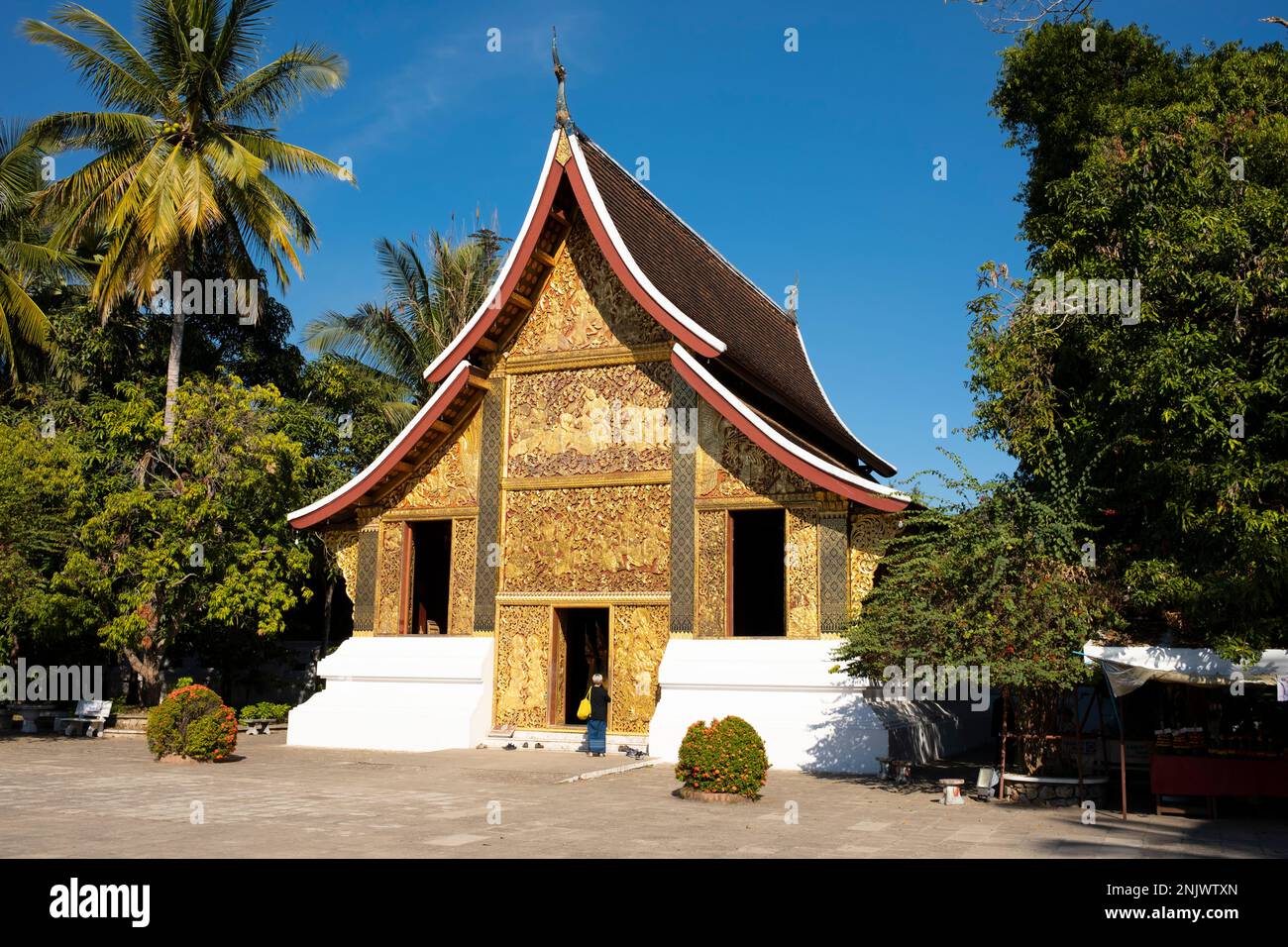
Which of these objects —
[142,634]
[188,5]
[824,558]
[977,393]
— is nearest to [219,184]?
[188,5]

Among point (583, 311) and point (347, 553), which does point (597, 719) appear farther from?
point (583, 311)

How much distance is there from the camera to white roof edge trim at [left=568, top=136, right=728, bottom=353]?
16.6 meters

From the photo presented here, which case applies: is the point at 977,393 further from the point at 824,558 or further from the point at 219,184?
the point at 219,184

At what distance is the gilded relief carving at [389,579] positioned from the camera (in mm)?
18531

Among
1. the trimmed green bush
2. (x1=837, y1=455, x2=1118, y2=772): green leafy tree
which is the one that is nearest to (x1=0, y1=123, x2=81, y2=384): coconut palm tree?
the trimmed green bush

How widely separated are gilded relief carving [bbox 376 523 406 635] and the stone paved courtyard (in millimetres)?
3958

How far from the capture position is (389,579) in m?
18.7

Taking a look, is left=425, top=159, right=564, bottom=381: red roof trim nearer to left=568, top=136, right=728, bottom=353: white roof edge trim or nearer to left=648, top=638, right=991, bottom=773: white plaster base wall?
left=568, top=136, right=728, bottom=353: white roof edge trim

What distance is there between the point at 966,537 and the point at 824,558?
11.8ft

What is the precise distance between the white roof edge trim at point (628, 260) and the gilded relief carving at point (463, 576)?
4735 millimetres

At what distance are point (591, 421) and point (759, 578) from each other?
28.4 ft

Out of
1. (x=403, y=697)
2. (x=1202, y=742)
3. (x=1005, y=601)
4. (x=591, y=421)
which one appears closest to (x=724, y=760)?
(x=1005, y=601)

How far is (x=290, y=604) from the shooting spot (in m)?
20.4

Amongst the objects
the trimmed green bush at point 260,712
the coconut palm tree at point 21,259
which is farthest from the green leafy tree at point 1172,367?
the coconut palm tree at point 21,259
